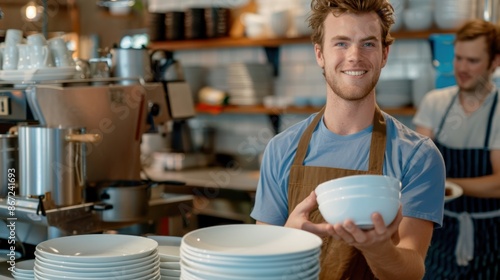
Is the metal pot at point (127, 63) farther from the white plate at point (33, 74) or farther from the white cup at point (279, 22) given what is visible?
the white cup at point (279, 22)

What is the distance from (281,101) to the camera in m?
5.02

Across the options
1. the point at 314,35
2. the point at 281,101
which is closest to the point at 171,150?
the point at 281,101

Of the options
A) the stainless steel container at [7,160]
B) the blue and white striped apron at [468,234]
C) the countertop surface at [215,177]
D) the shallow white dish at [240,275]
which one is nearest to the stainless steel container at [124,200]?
the stainless steel container at [7,160]

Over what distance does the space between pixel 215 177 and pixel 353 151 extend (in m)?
3.05

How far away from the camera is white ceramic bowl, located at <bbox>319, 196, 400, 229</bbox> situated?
1503 mm

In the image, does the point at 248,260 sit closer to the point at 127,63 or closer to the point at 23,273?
the point at 23,273

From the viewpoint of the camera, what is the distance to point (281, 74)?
5383mm

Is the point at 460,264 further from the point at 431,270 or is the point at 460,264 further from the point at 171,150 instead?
the point at 171,150

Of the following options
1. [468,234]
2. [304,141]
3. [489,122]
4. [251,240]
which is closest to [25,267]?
[251,240]

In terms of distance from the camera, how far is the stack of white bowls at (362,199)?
1503mm

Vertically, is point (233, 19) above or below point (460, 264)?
above

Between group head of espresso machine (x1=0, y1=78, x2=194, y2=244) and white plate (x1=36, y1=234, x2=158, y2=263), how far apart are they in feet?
1.94

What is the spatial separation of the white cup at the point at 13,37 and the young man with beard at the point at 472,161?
2059 millimetres

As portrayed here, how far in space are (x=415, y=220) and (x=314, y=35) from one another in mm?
614
